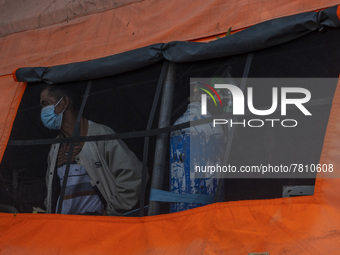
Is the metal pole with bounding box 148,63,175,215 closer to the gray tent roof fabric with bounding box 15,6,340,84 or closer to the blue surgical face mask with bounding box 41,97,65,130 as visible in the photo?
the gray tent roof fabric with bounding box 15,6,340,84

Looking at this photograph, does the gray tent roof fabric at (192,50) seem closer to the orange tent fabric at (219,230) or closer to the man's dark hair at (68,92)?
the man's dark hair at (68,92)

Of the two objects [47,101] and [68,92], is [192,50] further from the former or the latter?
[47,101]

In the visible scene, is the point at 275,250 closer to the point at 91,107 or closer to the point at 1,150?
the point at 91,107

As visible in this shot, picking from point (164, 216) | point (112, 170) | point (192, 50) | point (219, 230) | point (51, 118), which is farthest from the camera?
point (51, 118)

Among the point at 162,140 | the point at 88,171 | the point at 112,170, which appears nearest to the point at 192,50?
the point at 162,140

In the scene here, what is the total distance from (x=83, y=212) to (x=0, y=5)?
2146 millimetres

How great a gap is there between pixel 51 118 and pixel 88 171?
529 mm

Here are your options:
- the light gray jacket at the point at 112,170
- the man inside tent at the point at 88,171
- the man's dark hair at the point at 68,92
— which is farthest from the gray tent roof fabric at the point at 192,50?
the light gray jacket at the point at 112,170

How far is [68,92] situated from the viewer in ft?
11.4

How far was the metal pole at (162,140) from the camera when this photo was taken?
9.35ft

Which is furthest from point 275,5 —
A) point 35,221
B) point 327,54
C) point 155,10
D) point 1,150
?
point 1,150

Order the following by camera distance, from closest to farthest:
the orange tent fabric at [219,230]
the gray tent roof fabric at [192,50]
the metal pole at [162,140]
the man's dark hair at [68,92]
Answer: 1. the orange tent fabric at [219,230]
2. the gray tent roof fabric at [192,50]
3. the metal pole at [162,140]
4. the man's dark hair at [68,92]

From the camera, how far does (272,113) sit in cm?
259

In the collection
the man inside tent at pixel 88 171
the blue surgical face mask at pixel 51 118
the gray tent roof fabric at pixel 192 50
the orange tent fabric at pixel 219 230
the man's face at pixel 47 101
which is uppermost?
the gray tent roof fabric at pixel 192 50
